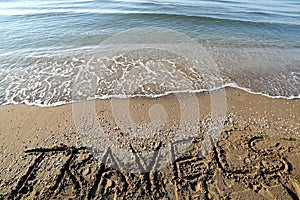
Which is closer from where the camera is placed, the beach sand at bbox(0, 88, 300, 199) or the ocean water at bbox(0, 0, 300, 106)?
the beach sand at bbox(0, 88, 300, 199)

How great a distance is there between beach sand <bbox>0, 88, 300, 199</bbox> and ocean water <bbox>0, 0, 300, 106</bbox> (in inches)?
58.5

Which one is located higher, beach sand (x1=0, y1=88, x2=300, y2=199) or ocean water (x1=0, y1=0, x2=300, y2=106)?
ocean water (x1=0, y1=0, x2=300, y2=106)

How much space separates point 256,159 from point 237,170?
65cm

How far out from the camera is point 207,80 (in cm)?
821

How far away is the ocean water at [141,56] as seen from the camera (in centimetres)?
766

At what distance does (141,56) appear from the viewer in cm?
1041

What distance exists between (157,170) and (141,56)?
723 centimetres

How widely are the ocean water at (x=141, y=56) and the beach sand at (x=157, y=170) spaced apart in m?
1.49

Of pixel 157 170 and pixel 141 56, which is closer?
pixel 157 170

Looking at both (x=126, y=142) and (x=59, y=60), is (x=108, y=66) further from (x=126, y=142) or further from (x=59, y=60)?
(x=126, y=142)

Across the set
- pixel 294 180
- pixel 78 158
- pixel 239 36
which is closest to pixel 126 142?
pixel 78 158

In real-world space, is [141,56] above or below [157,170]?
above

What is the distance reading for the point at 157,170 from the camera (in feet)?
14.5

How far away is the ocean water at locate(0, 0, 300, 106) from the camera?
7.66 m
